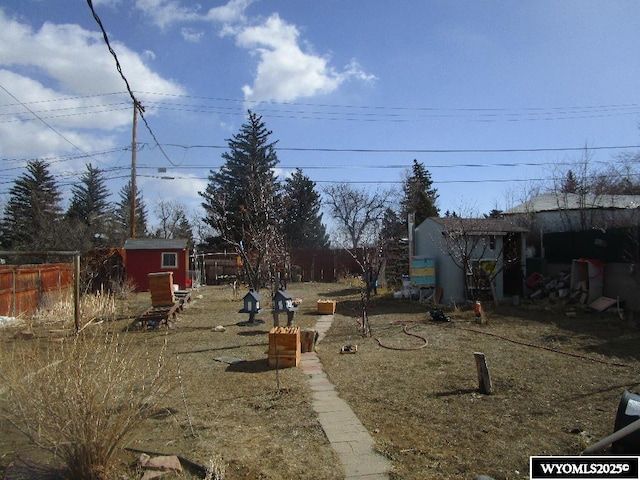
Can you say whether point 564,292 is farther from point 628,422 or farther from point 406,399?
point 628,422

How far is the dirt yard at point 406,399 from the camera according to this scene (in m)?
4.15

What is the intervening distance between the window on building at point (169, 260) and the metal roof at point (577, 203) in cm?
1708

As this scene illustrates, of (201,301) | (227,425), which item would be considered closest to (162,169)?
(201,301)

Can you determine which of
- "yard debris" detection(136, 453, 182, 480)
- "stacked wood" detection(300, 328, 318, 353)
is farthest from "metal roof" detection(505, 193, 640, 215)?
"yard debris" detection(136, 453, 182, 480)

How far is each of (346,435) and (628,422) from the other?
8.42ft

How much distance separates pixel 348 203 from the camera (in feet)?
136

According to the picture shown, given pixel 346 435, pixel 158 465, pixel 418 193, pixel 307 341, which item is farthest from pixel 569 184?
pixel 158 465

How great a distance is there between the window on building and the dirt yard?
11.3 m

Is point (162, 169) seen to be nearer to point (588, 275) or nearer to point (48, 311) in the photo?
point (48, 311)

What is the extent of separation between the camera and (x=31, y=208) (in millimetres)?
35750

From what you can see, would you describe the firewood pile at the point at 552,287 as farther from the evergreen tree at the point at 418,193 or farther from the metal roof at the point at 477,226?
→ the evergreen tree at the point at 418,193

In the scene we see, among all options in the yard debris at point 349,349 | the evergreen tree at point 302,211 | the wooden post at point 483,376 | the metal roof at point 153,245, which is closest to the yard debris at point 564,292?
the yard debris at point 349,349

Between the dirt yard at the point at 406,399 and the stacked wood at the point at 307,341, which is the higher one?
the stacked wood at the point at 307,341

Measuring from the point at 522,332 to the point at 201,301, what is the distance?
41.6ft
